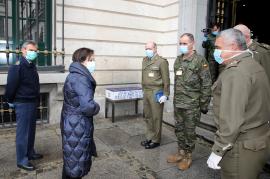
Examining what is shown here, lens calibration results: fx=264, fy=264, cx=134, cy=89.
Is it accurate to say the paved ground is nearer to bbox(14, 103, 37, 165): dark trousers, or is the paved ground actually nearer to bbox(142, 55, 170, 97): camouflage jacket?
bbox(14, 103, 37, 165): dark trousers

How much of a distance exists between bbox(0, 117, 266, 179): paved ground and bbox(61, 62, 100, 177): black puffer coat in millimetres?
1055

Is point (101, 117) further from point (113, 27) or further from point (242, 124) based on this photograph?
point (242, 124)

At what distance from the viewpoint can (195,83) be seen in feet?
12.9

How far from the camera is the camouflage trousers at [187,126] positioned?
3.96 metres

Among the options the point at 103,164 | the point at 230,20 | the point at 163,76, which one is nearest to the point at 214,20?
the point at 230,20

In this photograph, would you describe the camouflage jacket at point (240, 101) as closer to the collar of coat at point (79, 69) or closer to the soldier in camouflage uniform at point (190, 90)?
the collar of coat at point (79, 69)

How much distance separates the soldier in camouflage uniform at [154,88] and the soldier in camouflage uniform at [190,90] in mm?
569

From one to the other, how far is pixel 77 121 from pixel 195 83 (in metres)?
1.99

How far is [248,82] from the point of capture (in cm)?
214

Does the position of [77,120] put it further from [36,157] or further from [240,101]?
[36,157]

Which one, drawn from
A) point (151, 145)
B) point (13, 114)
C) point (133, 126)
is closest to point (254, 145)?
point (151, 145)

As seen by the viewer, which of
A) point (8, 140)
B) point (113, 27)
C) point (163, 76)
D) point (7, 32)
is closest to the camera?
point (163, 76)

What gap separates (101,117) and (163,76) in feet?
8.68

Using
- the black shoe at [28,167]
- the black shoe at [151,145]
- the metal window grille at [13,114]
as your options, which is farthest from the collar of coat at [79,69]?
the metal window grille at [13,114]
